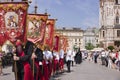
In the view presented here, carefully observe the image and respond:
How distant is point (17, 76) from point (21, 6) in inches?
96.7

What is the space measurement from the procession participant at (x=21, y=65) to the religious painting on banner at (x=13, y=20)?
1341 millimetres

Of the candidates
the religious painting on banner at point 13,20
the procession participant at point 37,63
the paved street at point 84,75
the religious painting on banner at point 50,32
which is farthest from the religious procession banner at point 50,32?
the religious painting on banner at point 13,20

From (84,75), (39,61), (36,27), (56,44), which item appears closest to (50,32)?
(84,75)

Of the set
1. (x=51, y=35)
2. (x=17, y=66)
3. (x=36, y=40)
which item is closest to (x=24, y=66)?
(x=17, y=66)

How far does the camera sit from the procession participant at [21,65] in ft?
42.3

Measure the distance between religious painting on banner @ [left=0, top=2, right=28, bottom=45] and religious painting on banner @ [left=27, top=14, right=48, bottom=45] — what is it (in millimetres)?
4241

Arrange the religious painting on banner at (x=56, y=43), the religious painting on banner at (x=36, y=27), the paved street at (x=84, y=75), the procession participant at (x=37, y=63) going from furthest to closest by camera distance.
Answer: the religious painting on banner at (x=56, y=43) < the paved street at (x=84, y=75) < the religious painting on banner at (x=36, y=27) < the procession participant at (x=37, y=63)

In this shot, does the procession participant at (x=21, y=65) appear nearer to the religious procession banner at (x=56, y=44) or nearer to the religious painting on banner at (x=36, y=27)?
the religious painting on banner at (x=36, y=27)

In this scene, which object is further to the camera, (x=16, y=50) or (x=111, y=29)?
(x=111, y=29)

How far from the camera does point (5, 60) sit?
40.1 m

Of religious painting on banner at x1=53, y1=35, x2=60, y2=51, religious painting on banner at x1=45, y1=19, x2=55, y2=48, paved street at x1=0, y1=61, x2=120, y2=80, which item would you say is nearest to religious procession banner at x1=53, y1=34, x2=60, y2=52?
religious painting on banner at x1=53, y1=35, x2=60, y2=51

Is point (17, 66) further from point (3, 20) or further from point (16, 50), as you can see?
point (3, 20)

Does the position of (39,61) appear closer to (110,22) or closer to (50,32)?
(50,32)

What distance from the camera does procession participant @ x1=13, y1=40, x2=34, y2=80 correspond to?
42.3ft
